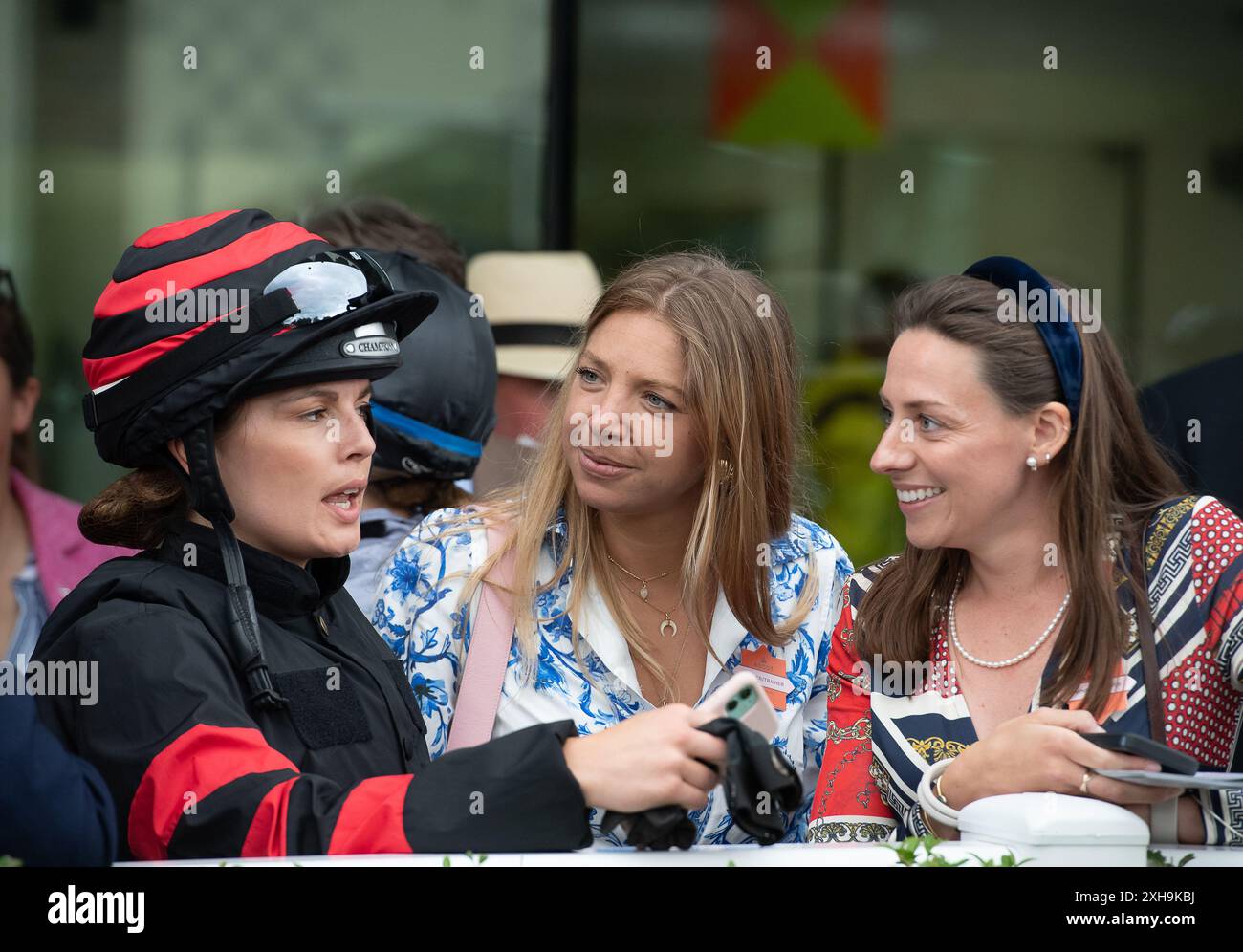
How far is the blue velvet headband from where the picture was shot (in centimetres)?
254


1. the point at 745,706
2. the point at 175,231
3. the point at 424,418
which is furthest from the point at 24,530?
the point at 745,706

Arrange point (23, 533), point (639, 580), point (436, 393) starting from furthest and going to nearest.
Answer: point (23, 533) → point (436, 393) → point (639, 580)

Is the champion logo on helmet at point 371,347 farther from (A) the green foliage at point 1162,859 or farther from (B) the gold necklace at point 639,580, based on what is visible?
(A) the green foliage at point 1162,859

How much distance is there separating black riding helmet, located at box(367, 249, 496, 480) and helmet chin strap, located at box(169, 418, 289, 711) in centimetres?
98

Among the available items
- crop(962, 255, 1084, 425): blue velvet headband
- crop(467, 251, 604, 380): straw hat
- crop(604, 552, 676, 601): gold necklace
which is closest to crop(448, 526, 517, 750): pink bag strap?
crop(604, 552, 676, 601): gold necklace

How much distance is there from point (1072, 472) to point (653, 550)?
0.82 meters

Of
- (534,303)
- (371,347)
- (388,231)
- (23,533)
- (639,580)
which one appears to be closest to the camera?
(371,347)

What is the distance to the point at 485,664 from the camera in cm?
265

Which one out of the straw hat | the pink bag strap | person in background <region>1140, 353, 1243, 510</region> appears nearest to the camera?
the pink bag strap

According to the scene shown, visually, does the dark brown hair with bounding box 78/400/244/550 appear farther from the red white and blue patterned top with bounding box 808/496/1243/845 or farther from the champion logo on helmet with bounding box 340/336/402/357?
the red white and blue patterned top with bounding box 808/496/1243/845

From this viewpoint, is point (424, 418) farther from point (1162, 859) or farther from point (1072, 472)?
point (1162, 859)

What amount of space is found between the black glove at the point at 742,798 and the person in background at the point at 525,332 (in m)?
2.07
